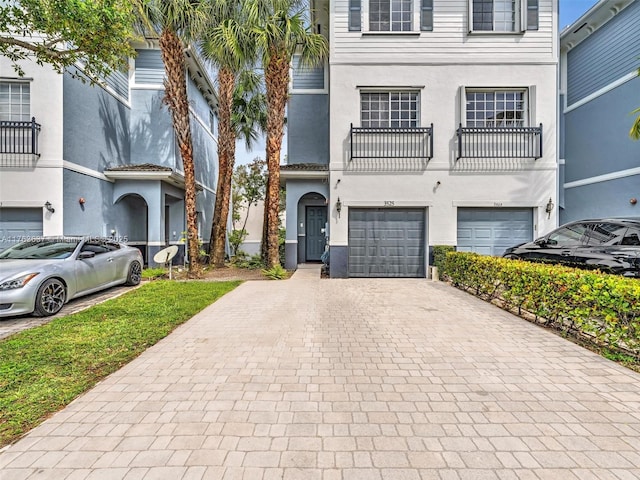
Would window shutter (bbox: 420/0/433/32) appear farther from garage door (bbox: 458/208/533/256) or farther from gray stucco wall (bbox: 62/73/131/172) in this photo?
gray stucco wall (bbox: 62/73/131/172)

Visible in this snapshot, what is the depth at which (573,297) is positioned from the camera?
4844mm

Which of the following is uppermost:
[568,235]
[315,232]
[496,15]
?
[496,15]

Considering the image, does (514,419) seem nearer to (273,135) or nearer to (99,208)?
(273,135)

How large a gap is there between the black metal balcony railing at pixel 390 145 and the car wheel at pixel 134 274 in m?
7.27

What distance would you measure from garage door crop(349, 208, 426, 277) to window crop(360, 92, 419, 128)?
283 centimetres

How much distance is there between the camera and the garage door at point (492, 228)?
417 inches

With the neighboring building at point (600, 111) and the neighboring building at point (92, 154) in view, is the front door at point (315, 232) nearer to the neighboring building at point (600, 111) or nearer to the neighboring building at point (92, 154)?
the neighboring building at point (92, 154)

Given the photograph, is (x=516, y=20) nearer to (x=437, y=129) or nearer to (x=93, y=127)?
(x=437, y=129)

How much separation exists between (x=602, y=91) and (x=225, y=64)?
545 inches

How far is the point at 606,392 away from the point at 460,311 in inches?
126

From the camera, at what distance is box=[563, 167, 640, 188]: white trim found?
1106 centimetres

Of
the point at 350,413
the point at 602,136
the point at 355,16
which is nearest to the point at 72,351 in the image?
the point at 350,413

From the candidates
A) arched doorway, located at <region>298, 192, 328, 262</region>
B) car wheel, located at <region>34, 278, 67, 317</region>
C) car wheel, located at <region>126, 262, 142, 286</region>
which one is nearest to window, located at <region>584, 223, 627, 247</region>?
arched doorway, located at <region>298, 192, 328, 262</region>

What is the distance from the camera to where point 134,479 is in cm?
219
